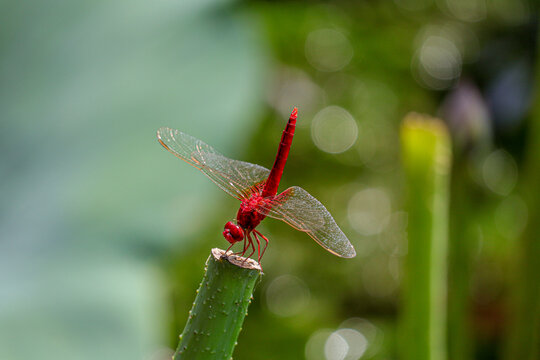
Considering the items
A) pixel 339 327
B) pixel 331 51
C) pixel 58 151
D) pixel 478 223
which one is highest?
pixel 331 51

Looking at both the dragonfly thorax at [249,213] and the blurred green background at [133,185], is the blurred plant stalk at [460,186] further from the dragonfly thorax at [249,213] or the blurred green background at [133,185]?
the dragonfly thorax at [249,213]

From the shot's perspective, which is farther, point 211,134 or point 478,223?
point 478,223

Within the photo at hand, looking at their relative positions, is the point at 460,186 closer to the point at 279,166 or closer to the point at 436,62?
the point at 279,166

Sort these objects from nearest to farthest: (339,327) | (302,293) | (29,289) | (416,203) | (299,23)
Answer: (416,203)
(29,289)
(339,327)
(302,293)
(299,23)

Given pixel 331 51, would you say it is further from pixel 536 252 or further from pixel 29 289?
pixel 29 289

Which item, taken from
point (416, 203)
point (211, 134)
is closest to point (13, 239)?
point (211, 134)

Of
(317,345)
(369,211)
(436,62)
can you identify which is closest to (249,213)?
(317,345)
